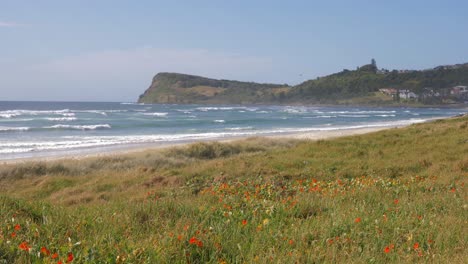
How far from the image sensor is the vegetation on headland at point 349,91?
13962 cm

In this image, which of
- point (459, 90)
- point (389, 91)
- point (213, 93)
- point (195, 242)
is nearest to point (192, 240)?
point (195, 242)

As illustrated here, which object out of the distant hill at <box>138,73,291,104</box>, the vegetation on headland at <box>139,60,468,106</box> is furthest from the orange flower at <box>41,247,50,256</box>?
the distant hill at <box>138,73,291,104</box>

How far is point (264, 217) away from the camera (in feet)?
16.9

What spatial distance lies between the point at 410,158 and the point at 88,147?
2255cm

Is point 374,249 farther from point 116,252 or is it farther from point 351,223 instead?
point 116,252

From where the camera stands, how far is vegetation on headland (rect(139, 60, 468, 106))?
139625mm

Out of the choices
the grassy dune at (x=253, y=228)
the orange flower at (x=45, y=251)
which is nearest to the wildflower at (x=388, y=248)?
the grassy dune at (x=253, y=228)

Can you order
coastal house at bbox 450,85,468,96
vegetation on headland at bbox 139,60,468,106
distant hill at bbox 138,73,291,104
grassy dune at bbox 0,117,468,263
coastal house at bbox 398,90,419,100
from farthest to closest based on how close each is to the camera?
distant hill at bbox 138,73,291,104
vegetation on headland at bbox 139,60,468,106
coastal house at bbox 450,85,468,96
coastal house at bbox 398,90,419,100
grassy dune at bbox 0,117,468,263

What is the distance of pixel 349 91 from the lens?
15588cm

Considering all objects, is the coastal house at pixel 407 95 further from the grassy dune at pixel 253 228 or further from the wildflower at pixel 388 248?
the wildflower at pixel 388 248

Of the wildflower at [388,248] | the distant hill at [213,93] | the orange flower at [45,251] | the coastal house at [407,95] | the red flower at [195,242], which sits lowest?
the coastal house at [407,95]

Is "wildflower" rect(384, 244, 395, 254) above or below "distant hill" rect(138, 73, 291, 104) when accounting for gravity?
below

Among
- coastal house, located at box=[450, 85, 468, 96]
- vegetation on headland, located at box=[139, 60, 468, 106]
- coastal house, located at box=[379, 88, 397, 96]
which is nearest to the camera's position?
coastal house, located at box=[450, 85, 468, 96]

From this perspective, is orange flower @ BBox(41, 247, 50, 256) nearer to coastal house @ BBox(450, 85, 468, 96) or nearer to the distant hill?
coastal house @ BBox(450, 85, 468, 96)
